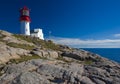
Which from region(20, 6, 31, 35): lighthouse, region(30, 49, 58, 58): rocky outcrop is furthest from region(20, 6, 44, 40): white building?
region(30, 49, 58, 58): rocky outcrop

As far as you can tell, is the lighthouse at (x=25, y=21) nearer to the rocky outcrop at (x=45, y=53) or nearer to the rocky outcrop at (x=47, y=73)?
the rocky outcrop at (x=45, y=53)

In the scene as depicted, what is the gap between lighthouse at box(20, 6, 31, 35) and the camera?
206ft

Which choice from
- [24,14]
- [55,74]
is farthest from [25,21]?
[55,74]

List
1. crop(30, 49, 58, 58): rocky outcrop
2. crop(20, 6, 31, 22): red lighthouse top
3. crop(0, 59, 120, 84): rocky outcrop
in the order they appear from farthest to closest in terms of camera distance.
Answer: crop(20, 6, 31, 22): red lighthouse top < crop(30, 49, 58, 58): rocky outcrop < crop(0, 59, 120, 84): rocky outcrop

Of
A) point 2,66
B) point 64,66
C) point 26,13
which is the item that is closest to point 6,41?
point 2,66

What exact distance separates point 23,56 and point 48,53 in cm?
525

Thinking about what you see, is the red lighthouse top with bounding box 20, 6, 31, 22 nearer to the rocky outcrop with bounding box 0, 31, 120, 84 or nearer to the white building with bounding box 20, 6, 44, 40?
the white building with bounding box 20, 6, 44, 40

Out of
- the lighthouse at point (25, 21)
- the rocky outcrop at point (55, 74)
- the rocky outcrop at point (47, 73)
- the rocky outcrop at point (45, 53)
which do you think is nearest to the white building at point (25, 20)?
the lighthouse at point (25, 21)

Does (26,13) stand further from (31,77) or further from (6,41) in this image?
(31,77)

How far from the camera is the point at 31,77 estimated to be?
2578cm

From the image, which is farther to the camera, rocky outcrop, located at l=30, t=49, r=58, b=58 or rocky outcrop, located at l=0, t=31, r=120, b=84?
rocky outcrop, located at l=30, t=49, r=58, b=58

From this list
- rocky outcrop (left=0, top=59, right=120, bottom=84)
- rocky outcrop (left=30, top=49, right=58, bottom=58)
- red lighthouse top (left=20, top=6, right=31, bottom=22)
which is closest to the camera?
rocky outcrop (left=0, top=59, right=120, bottom=84)

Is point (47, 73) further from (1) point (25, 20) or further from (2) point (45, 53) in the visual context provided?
(1) point (25, 20)

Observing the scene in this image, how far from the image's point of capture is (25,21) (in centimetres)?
6306
